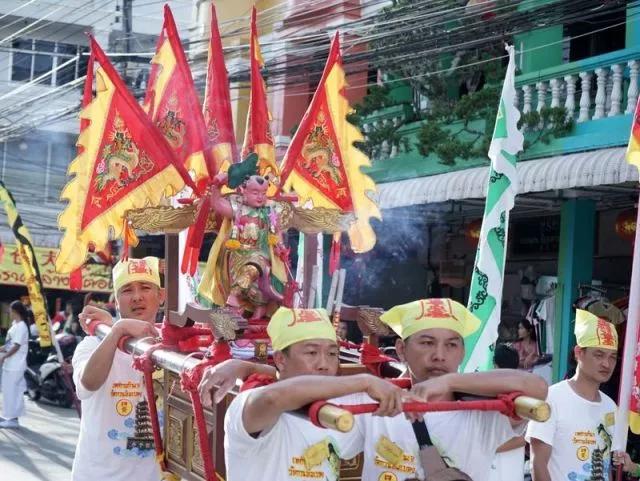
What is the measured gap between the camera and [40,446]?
12.2 m

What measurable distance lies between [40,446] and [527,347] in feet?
18.2

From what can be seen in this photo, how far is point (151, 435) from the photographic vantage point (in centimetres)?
536

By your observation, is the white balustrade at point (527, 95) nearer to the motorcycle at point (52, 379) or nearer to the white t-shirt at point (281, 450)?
the white t-shirt at point (281, 450)

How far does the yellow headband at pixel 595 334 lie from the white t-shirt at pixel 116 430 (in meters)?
2.14

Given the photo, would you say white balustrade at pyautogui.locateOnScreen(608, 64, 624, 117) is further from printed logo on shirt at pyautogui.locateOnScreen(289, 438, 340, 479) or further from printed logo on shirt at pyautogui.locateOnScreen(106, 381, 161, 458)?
printed logo on shirt at pyautogui.locateOnScreen(289, 438, 340, 479)

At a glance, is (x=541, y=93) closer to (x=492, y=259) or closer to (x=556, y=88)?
(x=556, y=88)

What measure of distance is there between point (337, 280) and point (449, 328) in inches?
77.4

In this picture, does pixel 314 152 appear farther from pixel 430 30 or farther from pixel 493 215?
pixel 430 30

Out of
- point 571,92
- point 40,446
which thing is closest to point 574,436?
point 571,92

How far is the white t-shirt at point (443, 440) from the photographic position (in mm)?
3668

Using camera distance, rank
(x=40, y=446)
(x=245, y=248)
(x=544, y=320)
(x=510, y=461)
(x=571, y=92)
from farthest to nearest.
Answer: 1. (x=40, y=446)
2. (x=544, y=320)
3. (x=571, y=92)
4. (x=245, y=248)
5. (x=510, y=461)

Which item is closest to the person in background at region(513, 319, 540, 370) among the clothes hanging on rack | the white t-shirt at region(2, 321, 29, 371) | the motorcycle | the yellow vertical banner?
the clothes hanging on rack

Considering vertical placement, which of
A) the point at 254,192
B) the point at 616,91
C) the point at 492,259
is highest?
the point at 616,91

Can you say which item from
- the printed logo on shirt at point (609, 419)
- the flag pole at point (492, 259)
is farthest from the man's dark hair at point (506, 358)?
the printed logo on shirt at point (609, 419)
